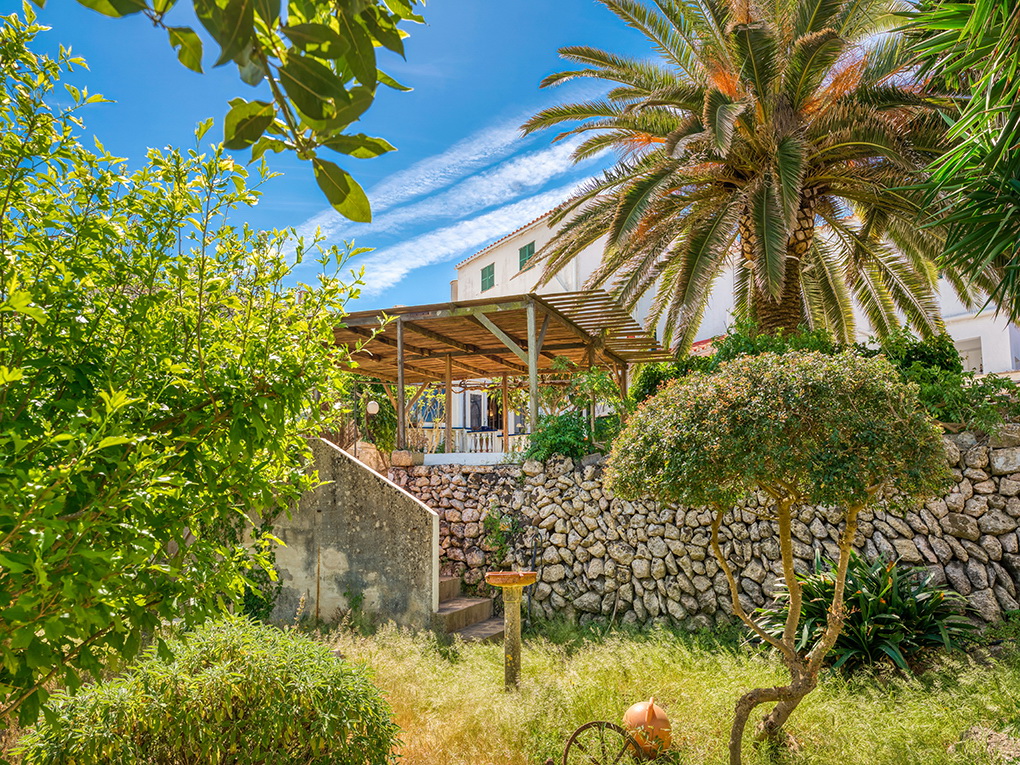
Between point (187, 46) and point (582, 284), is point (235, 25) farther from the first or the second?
point (582, 284)

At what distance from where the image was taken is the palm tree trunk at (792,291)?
9367 millimetres

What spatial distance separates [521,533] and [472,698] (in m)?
4.20

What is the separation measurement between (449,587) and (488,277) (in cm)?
1653

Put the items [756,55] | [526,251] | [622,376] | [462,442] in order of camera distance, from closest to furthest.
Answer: [756,55] → [622,376] → [462,442] → [526,251]

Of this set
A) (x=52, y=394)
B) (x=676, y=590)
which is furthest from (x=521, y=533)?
(x=52, y=394)

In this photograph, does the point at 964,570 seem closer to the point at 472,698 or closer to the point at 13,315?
the point at 472,698

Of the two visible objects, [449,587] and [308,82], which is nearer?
[308,82]

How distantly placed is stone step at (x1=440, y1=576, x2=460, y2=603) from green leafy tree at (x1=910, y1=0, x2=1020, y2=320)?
22.9ft

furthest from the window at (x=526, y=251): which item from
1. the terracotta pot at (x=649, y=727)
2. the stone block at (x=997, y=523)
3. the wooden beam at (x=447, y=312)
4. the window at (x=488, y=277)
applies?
the terracotta pot at (x=649, y=727)

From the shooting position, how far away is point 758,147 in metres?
8.73

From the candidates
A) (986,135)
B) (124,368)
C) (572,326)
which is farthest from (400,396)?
(124,368)

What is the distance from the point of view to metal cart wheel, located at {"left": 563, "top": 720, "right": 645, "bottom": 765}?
471 centimetres

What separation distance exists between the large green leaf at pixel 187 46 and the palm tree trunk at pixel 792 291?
9139mm

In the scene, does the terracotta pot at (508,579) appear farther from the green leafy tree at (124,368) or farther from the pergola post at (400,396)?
the pergola post at (400,396)
